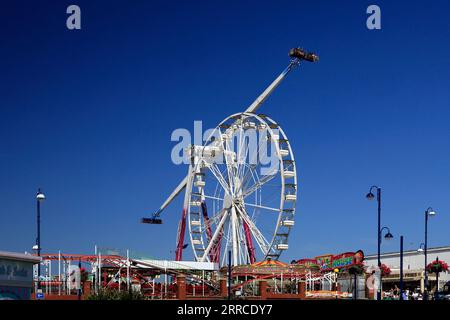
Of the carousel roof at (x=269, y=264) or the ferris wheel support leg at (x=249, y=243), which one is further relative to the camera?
the ferris wheel support leg at (x=249, y=243)

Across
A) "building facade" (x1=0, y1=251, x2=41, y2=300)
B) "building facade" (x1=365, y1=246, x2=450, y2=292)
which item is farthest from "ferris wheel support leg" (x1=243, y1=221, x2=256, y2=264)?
"building facade" (x1=0, y1=251, x2=41, y2=300)

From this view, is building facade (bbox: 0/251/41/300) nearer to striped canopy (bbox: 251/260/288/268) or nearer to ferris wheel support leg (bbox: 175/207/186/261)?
striped canopy (bbox: 251/260/288/268)

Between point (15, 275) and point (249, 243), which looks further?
point (249, 243)

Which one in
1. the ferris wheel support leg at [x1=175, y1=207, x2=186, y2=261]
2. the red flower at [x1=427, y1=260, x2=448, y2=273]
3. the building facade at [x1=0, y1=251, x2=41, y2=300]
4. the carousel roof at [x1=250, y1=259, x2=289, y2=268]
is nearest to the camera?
the building facade at [x1=0, y1=251, x2=41, y2=300]

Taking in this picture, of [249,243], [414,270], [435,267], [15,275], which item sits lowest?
[414,270]

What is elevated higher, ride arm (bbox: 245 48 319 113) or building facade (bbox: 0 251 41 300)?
ride arm (bbox: 245 48 319 113)

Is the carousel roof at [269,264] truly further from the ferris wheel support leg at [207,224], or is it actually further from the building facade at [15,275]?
the building facade at [15,275]

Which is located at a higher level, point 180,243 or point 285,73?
point 285,73

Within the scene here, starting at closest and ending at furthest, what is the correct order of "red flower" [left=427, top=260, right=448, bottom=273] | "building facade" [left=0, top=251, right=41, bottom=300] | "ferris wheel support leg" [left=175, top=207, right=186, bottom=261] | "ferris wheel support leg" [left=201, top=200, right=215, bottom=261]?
1. "building facade" [left=0, top=251, right=41, bottom=300]
2. "red flower" [left=427, top=260, right=448, bottom=273]
3. "ferris wheel support leg" [left=201, top=200, right=215, bottom=261]
4. "ferris wheel support leg" [left=175, top=207, right=186, bottom=261]

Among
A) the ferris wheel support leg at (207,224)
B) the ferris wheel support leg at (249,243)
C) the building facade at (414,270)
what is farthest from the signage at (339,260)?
the building facade at (414,270)

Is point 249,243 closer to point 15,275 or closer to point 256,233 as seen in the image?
point 256,233

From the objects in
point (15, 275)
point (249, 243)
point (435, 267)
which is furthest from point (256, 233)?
point (15, 275)

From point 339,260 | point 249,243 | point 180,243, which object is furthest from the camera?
point 180,243
